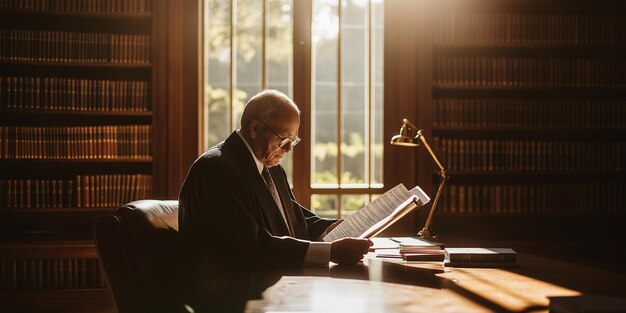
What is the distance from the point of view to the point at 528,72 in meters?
4.23

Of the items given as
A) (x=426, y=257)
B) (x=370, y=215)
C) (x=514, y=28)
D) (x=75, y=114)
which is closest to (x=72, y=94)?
(x=75, y=114)

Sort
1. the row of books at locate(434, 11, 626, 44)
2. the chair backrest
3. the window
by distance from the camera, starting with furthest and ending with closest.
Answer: the window
the row of books at locate(434, 11, 626, 44)
the chair backrest

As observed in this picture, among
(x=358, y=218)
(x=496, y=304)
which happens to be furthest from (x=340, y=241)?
(x=496, y=304)

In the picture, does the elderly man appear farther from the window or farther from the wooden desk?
the window

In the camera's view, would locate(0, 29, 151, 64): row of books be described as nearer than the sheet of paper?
No

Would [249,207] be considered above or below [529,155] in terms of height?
below

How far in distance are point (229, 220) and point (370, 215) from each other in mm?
568

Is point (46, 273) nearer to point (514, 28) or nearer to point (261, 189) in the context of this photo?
point (261, 189)

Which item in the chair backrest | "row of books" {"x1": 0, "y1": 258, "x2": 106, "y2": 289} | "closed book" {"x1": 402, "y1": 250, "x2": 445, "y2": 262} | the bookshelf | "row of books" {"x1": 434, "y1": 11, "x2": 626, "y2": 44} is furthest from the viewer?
"row of books" {"x1": 434, "y1": 11, "x2": 626, "y2": 44}

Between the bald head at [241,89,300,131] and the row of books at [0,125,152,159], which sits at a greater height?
the bald head at [241,89,300,131]

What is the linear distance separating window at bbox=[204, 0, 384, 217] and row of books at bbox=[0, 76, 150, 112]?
49 centimetres

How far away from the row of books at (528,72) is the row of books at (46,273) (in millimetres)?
2513

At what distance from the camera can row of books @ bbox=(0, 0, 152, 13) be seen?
4000mm

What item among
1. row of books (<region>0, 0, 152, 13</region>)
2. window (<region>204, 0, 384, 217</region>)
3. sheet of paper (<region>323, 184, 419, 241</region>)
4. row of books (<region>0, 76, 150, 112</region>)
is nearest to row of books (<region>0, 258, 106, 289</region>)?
row of books (<region>0, 76, 150, 112</region>)
